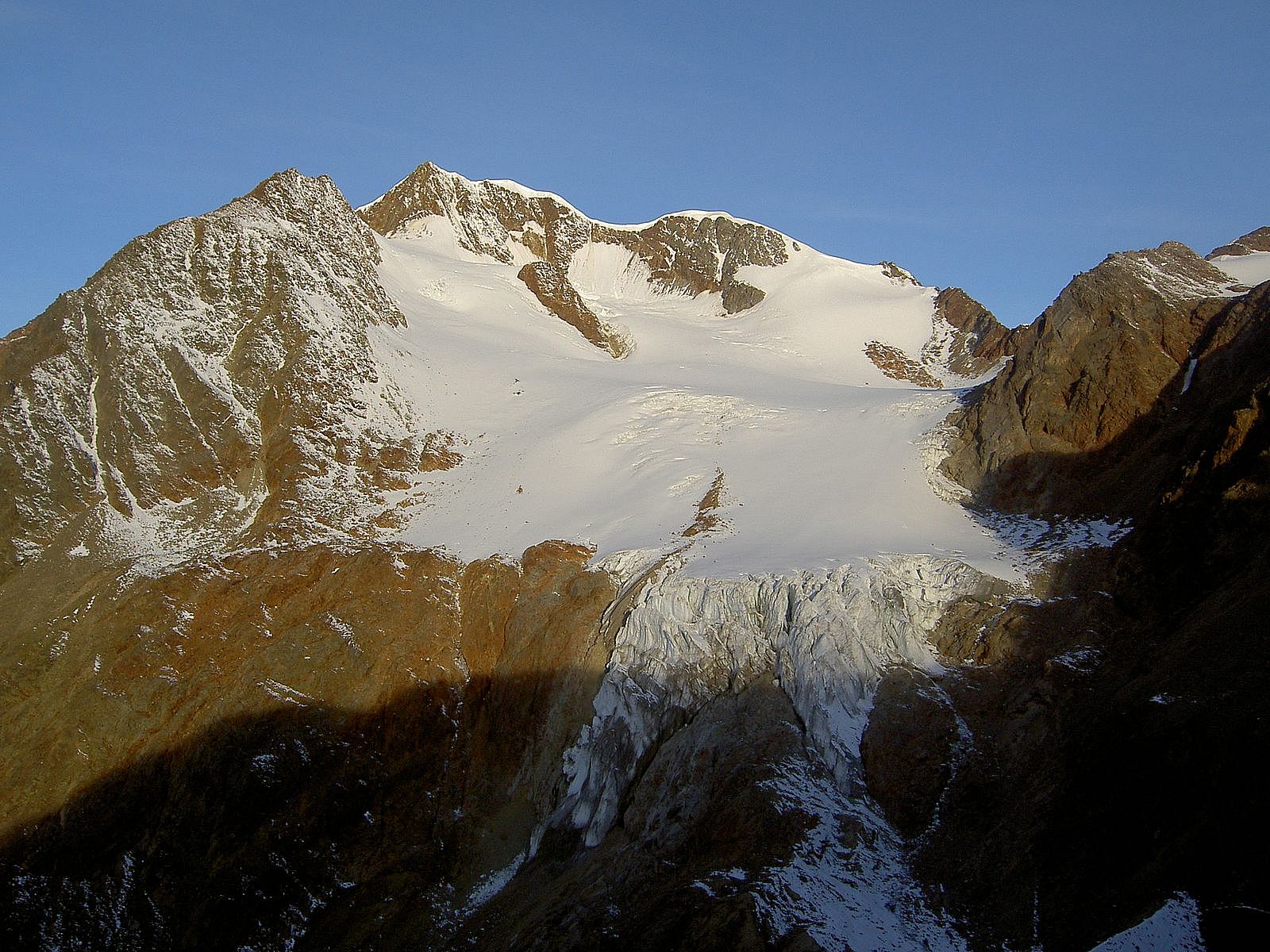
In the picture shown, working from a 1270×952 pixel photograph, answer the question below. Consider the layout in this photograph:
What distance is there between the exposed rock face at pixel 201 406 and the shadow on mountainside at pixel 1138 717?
907 inches

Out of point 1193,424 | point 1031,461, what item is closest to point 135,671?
point 1031,461

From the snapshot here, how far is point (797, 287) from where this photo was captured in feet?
221

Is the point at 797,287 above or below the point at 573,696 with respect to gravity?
above

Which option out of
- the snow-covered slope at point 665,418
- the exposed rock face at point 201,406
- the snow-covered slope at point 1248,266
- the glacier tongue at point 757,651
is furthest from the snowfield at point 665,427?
the snow-covered slope at point 1248,266

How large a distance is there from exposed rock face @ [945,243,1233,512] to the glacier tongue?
19.2ft

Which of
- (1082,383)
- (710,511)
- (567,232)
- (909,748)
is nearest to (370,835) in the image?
(909,748)

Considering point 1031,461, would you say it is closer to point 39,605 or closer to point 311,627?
point 311,627

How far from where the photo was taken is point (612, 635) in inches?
1010

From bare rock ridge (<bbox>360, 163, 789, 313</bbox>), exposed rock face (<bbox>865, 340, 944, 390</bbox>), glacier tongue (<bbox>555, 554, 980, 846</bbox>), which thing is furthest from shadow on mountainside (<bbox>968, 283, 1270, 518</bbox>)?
bare rock ridge (<bbox>360, 163, 789, 313</bbox>)

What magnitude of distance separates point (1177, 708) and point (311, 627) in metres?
23.5

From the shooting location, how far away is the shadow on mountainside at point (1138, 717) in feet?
45.4

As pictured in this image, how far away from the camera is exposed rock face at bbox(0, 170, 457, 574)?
30.8 m

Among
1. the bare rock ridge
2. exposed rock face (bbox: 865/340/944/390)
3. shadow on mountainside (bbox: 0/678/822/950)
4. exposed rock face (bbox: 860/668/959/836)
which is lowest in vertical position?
shadow on mountainside (bbox: 0/678/822/950)

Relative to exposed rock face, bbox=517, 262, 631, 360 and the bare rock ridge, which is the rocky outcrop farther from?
the bare rock ridge
